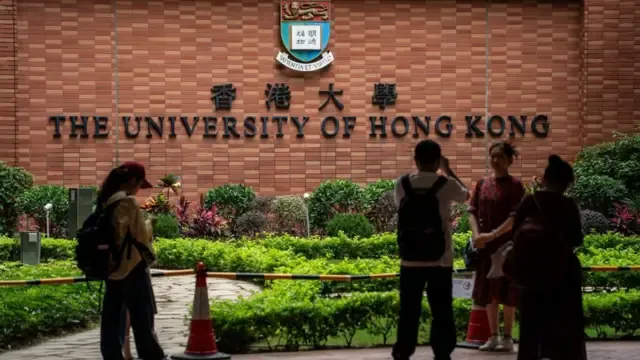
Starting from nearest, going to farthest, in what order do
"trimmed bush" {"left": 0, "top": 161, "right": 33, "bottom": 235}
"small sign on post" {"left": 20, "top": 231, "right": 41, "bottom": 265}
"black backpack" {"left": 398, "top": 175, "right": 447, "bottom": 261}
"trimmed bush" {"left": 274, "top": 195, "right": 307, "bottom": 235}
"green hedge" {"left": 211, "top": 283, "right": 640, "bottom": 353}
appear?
"black backpack" {"left": 398, "top": 175, "right": 447, "bottom": 261} → "green hedge" {"left": 211, "top": 283, "right": 640, "bottom": 353} → "small sign on post" {"left": 20, "top": 231, "right": 41, "bottom": 265} → "trimmed bush" {"left": 274, "top": 195, "right": 307, "bottom": 235} → "trimmed bush" {"left": 0, "top": 161, "right": 33, "bottom": 235}

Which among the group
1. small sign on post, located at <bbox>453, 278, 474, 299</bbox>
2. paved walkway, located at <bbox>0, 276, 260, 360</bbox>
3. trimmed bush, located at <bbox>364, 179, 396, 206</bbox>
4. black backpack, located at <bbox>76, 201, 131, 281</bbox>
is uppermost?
black backpack, located at <bbox>76, 201, 131, 281</bbox>

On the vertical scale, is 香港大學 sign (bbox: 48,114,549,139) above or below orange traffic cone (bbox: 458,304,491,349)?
above

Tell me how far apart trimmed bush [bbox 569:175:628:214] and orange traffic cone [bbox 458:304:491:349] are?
476 inches

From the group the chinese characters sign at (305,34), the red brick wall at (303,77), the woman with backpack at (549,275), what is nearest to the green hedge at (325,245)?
the red brick wall at (303,77)

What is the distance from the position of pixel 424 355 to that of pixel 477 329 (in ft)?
1.69

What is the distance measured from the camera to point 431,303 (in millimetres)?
8086

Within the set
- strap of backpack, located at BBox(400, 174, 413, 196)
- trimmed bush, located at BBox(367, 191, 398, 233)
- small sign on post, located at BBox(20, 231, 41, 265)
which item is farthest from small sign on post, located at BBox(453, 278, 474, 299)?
trimmed bush, located at BBox(367, 191, 398, 233)

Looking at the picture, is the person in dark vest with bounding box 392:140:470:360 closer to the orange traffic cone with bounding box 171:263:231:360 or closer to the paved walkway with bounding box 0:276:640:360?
→ the paved walkway with bounding box 0:276:640:360

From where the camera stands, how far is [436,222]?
26.4ft

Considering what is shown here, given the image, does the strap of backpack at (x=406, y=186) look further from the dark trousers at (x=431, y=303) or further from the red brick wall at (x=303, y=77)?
the red brick wall at (x=303, y=77)

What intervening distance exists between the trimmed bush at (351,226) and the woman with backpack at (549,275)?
1181cm

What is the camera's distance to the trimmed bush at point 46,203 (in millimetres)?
21281

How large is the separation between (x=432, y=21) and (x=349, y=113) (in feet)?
8.07

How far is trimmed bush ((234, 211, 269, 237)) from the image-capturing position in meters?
20.9
